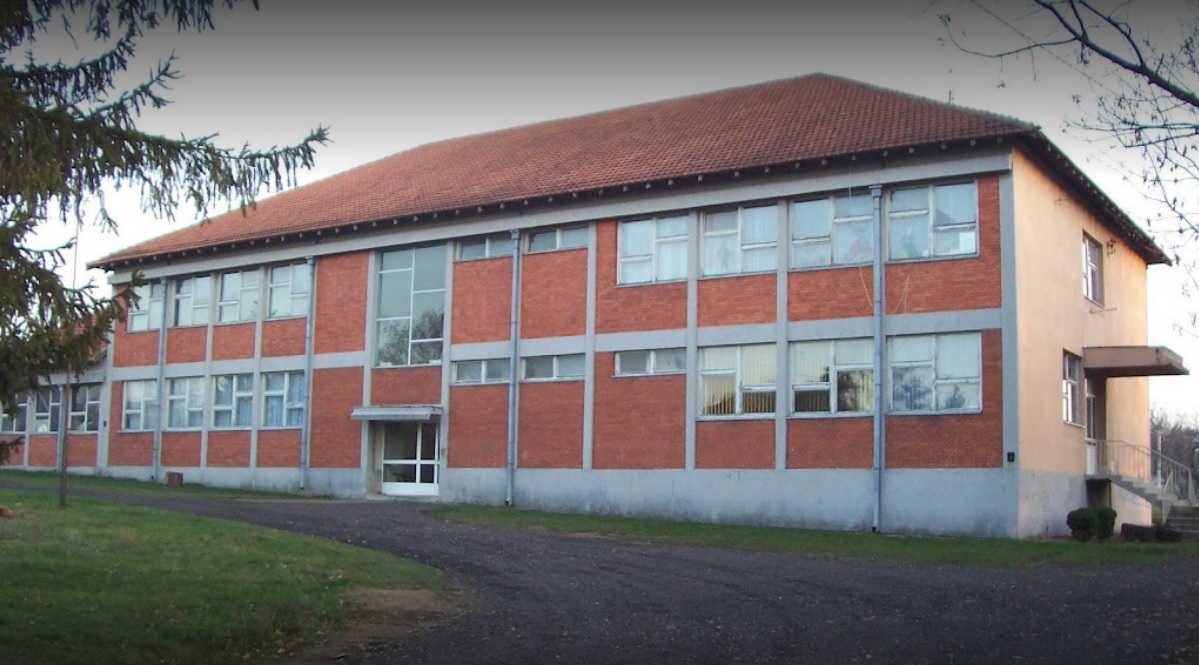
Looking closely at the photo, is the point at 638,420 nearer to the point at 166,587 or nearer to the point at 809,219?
the point at 809,219

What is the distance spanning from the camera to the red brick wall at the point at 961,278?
81.7 ft

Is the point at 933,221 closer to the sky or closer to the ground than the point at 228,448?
closer to the sky

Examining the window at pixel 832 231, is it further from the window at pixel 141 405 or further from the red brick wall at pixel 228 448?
the window at pixel 141 405

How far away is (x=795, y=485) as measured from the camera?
1032 inches

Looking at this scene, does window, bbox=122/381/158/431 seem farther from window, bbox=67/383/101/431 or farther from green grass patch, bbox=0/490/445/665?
green grass patch, bbox=0/490/445/665

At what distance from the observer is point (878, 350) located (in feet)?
83.9

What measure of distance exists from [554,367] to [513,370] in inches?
42.4

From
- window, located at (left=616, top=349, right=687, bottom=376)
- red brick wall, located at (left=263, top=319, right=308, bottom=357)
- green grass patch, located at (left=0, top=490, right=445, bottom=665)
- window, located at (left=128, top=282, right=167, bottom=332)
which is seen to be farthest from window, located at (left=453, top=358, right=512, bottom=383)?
window, located at (left=128, top=282, right=167, bottom=332)

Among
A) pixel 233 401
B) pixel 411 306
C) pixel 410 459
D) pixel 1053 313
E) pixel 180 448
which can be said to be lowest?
pixel 410 459

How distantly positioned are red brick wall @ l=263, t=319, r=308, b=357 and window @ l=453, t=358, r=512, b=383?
5.78 metres

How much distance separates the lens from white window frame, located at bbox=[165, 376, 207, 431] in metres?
37.8

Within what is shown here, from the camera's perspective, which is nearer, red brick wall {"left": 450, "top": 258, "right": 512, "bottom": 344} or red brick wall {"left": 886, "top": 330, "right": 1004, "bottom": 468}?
red brick wall {"left": 886, "top": 330, "right": 1004, "bottom": 468}

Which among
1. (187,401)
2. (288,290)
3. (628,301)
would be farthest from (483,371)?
(187,401)

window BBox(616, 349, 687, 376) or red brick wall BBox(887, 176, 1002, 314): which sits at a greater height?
red brick wall BBox(887, 176, 1002, 314)
